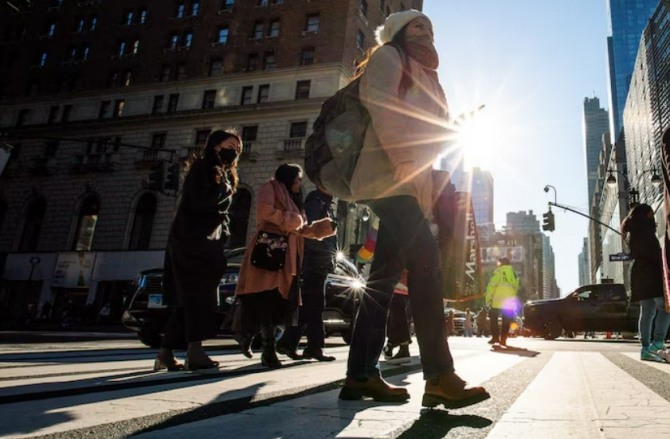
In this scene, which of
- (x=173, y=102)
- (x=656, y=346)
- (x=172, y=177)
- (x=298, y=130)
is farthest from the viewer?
(x=173, y=102)

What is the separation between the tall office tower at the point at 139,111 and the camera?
27.7m

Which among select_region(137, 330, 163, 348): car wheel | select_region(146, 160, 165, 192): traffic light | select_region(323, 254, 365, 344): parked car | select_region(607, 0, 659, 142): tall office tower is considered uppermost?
select_region(607, 0, 659, 142): tall office tower

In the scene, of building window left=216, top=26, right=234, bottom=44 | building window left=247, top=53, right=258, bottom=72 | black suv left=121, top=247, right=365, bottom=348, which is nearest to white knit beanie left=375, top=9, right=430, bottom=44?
black suv left=121, top=247, right=365, bottom=348

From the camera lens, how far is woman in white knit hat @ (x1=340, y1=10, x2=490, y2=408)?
214cm

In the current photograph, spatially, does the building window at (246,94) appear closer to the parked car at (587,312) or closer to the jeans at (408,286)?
the parked car at (587,312)

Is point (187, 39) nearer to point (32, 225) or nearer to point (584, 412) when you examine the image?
point (32, 225)

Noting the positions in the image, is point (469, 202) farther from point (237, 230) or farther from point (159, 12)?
point (159, 12)

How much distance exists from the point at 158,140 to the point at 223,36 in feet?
26.7

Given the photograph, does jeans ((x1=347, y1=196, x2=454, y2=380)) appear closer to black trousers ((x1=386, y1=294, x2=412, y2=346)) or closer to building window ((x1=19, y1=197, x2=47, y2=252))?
black trousers ((x1=386, y1=294, x2=412, y2=346))

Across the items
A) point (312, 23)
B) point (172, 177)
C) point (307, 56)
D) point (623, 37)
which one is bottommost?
point (172, 177)

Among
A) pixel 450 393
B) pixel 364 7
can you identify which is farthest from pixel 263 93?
pixel 450 393

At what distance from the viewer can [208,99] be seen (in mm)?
29641

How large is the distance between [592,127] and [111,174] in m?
187

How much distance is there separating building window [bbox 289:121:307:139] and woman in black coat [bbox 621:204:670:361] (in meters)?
22.5
